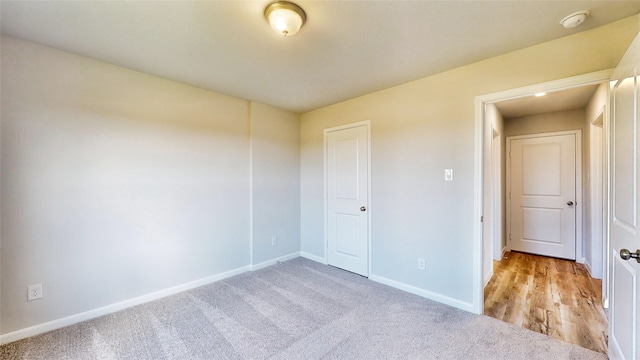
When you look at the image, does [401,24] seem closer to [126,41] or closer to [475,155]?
[475,155]

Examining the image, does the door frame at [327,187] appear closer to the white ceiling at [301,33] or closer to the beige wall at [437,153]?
the beige wall at [437,153]

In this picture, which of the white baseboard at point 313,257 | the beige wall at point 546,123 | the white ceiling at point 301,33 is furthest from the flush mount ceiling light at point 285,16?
the beige wall at point 546,123

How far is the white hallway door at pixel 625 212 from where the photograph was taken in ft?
4.37

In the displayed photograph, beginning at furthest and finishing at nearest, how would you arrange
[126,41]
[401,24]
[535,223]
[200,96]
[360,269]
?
[535,223], [360,269], [200,96], [126,41], [401,24]

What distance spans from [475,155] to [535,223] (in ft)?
9.53

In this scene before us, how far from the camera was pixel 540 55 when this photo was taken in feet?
6.75

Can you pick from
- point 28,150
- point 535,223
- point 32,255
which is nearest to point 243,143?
point 28,150

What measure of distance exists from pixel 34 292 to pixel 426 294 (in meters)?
3.52

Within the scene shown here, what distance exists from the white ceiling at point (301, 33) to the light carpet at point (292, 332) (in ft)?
7.67

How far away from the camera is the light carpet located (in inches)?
73.4

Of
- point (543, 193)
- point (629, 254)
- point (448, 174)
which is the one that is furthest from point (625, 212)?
point (543, 193)

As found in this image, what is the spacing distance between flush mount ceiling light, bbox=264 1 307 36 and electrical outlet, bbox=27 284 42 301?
2.77 metres

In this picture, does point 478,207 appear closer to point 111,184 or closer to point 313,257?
point 313,257

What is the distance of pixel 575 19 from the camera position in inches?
67.2
